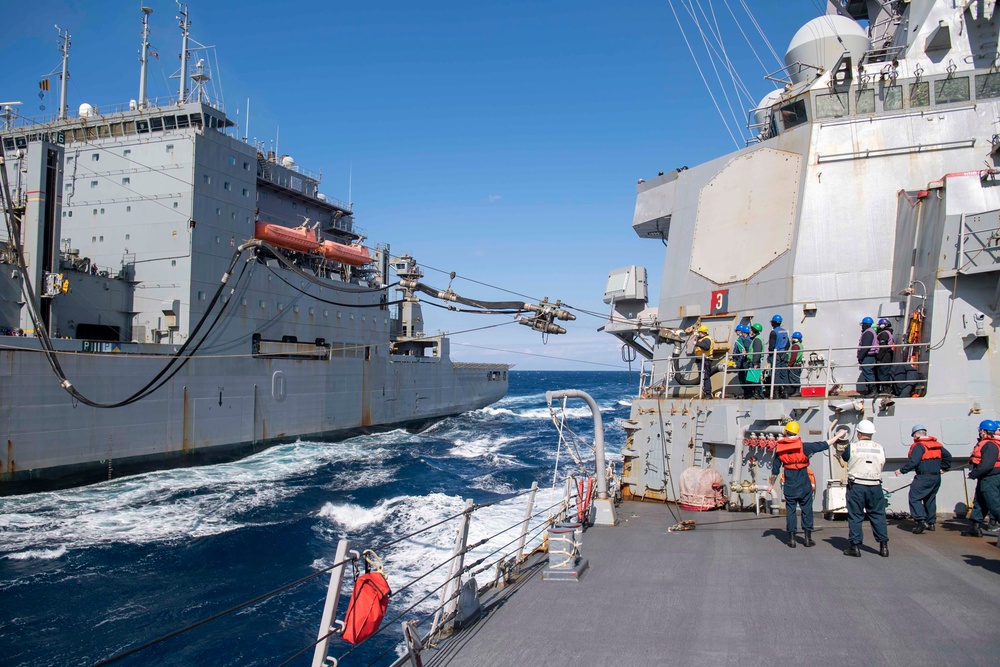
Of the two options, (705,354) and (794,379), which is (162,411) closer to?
(705,354)

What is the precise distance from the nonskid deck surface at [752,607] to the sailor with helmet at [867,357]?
192 cm

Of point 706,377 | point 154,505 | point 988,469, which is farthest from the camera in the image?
point 154,505

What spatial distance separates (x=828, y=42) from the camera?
11562 millimetres

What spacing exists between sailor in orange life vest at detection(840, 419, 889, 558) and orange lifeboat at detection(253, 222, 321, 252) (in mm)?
24692

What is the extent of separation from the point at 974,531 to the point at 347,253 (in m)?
29.3

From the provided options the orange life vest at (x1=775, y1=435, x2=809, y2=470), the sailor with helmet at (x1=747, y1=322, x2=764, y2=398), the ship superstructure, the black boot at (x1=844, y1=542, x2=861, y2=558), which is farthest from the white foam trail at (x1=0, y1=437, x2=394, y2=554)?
the black boot at (x1=844, y1=542, x2=861, y2=558)

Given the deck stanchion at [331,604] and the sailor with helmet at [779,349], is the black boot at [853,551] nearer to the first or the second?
the sailor with helmet at [779,349]

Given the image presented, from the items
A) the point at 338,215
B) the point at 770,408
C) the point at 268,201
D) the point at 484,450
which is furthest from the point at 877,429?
the point at 338,215

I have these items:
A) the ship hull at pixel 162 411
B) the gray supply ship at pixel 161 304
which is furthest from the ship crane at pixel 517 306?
the ship hull at pixel 162 411

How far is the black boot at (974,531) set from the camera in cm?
703

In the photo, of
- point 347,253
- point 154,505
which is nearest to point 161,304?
point 154,505

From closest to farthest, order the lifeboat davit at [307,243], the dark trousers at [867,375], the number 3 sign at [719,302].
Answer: the dark trousers at [867,375] → the number 3 sign at [719,302] → the lifeboat davit at [307,243]

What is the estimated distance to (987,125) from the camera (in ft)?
30.6

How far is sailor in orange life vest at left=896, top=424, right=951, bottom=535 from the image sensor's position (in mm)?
7027
